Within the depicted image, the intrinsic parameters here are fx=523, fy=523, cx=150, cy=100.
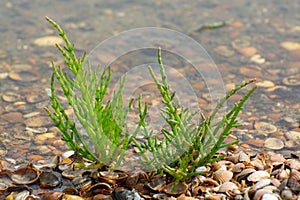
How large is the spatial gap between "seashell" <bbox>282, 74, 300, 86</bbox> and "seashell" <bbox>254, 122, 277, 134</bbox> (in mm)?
652

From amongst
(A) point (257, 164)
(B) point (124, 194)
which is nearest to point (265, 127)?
(A) point (257, 164)

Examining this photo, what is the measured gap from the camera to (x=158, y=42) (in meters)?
4.50

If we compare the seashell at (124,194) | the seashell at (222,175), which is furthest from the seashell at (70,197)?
the seashell at (222,175)

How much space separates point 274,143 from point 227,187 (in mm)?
920

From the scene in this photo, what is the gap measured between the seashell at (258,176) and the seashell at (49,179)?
0.89m

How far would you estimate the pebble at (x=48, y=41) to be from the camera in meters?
4.52

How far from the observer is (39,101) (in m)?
3.64

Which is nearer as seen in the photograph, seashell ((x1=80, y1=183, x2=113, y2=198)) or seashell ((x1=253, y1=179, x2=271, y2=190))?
seashell ((x1=253, y1=179, x2=271, y2=190))

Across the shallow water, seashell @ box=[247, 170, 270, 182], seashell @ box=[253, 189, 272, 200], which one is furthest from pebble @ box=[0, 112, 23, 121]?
seashell @ box=[253, 189, 272, 200]

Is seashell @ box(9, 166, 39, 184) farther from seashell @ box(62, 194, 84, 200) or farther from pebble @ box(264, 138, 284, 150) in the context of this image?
pebble @ box(264, 138, 284, 150)

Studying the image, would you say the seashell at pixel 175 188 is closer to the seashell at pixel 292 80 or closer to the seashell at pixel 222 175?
the seashell at pixel 222 175

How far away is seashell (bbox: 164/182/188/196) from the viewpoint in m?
2.30

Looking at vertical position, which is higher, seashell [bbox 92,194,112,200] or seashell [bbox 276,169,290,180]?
seashell [bbox 276,169,290,180]

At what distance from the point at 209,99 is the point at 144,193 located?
57.9 inches
